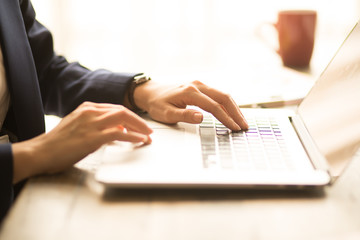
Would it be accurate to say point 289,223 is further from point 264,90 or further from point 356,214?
point 264,90

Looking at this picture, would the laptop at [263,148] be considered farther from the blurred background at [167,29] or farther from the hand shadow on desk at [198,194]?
the blurred background at [167,29]

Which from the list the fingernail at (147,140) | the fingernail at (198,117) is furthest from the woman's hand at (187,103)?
the fingernail at (147,140)

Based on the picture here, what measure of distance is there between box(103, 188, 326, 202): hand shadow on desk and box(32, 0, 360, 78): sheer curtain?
108 centimetres

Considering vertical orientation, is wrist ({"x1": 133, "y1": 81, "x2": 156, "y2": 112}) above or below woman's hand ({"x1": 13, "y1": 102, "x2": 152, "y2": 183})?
below

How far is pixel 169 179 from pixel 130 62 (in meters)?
1.22

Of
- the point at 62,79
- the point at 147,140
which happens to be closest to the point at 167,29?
the point at 62,79

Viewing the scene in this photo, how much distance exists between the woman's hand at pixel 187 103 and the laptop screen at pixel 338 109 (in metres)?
0.13

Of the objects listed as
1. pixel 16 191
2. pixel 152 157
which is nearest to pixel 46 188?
pixel 152 157

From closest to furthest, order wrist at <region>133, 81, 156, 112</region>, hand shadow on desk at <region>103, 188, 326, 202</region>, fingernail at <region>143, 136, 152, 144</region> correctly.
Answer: hand shadow on desk at <region>103, 188, 326, 202</region> < fingernail at <region>143, 136, 152, 144</region> < wrist at <region>133, 81, 156, 112</region>

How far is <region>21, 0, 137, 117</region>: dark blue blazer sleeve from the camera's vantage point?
794mm

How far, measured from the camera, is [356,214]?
470 millimetres

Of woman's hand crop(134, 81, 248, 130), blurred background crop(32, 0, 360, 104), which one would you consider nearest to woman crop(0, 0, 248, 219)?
woman's hand crop(134, 81, 248, 130)

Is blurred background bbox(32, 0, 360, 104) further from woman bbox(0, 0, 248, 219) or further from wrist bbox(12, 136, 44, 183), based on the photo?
wrist bbox(12, 136, 44, 183)

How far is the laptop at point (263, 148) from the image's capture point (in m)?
0.48
